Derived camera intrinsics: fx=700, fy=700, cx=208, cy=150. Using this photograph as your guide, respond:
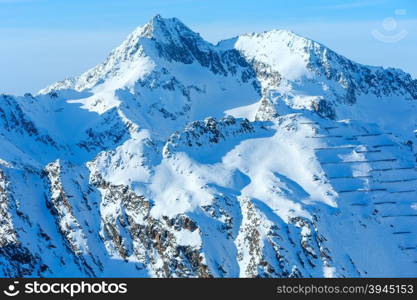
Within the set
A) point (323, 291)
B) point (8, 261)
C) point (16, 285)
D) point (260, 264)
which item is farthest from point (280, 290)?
point (8, 261)

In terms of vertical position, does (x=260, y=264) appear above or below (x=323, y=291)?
above

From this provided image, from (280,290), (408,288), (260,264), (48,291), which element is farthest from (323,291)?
(260,264)

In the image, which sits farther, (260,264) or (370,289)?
(260,264)

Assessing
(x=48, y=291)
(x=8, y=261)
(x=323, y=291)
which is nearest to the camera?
(x=48, y=291)

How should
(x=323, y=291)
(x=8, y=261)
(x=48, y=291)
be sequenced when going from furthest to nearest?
1. (x=8, y=261)
2. (x=323, y=291)
3. (x=48, y=291)

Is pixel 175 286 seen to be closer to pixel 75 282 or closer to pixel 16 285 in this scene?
pixel 75 282

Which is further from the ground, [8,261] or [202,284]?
[8,261]

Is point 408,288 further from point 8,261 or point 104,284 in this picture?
point 8,261

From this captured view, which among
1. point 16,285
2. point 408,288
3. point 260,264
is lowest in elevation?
point 408,288

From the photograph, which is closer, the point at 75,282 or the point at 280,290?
the point at 75,282
